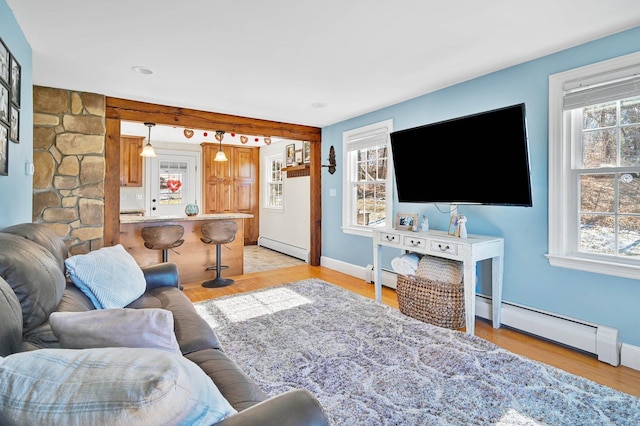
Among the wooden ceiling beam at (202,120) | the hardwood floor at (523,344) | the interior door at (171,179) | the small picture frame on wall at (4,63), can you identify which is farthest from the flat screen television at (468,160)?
the interior door at (171,179)

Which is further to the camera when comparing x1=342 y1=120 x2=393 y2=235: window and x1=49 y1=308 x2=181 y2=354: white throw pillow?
x1=342 y1=120 x2=393 y2=235: window

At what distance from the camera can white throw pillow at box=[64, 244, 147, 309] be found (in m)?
1.88

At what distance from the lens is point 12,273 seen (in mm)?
1188

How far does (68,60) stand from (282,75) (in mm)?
1814

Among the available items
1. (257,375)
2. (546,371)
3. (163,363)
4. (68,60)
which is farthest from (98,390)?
(68,60)

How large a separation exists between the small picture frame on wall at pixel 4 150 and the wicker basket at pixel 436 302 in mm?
3131

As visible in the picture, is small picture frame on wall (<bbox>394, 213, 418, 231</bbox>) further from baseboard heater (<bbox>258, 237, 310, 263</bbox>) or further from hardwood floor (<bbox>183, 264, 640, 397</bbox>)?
baseboard heater (<bbox>258, 237, 310, 263</bbox>)

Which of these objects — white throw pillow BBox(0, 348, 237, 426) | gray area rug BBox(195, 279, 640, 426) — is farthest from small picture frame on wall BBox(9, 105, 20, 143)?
white throw pillow BBox(0, 348, 237, 426)

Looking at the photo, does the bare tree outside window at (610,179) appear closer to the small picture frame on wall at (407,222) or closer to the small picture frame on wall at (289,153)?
the small picture frame on wall at (407,222)

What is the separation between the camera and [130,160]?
666 centimetres

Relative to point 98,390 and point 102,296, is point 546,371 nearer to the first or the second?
point 98,390

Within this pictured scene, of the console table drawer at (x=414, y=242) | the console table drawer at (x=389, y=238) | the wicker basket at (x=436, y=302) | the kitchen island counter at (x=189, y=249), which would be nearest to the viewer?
the wicker basket at (x=436, y=302)

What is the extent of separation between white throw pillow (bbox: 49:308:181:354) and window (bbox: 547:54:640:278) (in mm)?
2838

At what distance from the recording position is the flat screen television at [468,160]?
2605mm
